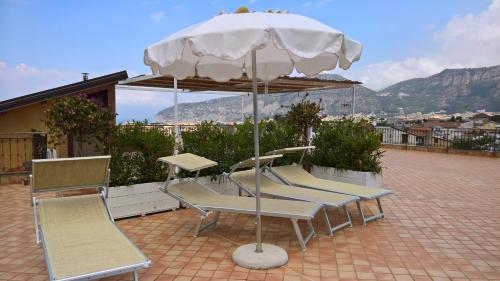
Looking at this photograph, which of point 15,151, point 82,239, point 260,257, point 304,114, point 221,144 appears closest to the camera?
point 82,239

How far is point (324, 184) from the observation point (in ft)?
19.2

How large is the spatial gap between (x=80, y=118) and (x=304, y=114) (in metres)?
4.34

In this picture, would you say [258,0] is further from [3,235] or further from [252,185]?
[3,235]

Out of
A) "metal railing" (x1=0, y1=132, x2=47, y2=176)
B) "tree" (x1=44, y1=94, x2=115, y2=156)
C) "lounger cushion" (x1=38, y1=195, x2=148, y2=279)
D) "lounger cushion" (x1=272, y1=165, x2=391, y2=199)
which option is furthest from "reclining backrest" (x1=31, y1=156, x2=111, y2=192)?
"metal railing" (x1=0, y1=132, x2=47, y2=176)

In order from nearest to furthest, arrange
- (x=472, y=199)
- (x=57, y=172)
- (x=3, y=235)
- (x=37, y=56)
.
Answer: (x=57, y=172)
(x=3, y=235)
(x=472, y=199)
(x=37, y=56)

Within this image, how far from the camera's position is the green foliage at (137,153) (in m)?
5.46

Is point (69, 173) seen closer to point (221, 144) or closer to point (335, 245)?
point (221, 144)

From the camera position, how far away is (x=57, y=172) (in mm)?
3939

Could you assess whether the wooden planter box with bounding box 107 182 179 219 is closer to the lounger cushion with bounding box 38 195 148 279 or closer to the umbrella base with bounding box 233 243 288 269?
the lounger cushion with bounding box 38 195 148 279

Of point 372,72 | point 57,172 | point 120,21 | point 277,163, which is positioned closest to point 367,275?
point 57,172

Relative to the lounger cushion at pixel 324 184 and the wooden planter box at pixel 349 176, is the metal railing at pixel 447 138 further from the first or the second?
the lounger cushion at pixel 324 184

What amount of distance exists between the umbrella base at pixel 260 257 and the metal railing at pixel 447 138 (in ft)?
32.8

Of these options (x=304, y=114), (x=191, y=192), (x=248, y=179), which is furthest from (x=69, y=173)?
(x=304, y=114)

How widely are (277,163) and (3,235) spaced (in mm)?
4448
